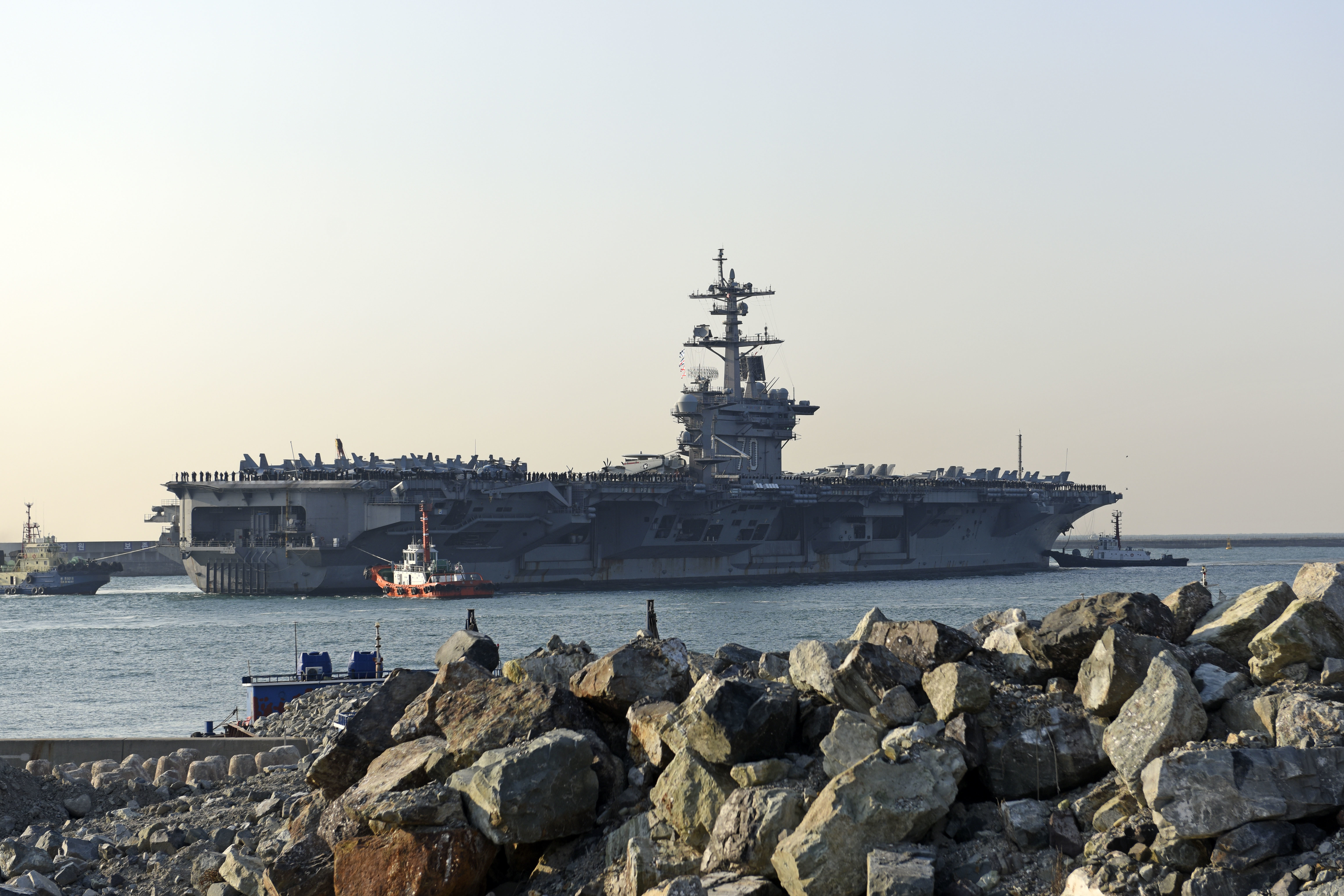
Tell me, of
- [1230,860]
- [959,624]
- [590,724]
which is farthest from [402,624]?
[1230,860]

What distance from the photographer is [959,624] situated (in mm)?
30531

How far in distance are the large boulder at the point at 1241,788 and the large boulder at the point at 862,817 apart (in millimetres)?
934

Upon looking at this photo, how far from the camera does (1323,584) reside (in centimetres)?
620

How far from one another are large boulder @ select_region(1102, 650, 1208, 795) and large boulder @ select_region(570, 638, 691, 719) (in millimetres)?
2435

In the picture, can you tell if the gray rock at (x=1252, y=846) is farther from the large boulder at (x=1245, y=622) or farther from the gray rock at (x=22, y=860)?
the gray rock at (x=22, y=860)

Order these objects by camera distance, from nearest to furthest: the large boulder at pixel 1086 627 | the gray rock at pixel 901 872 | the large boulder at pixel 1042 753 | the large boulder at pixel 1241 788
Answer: the large boulder at pixel 1241 788 < the gray rock at pixel 901 872 < the large boulder at pixel 1042 753 < the large boulder at pixel 1086 627

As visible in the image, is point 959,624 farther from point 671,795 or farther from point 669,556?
point 671,795

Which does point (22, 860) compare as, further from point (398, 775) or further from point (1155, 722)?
point (1155, 722)

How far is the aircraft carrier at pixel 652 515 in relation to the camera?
46594mm

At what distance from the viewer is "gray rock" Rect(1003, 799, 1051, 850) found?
17.2ft

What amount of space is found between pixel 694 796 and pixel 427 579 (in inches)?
1521

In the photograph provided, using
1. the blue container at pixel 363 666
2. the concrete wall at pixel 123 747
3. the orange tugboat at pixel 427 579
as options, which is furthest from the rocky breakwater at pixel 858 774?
the orange tugboat at pixel 427 579

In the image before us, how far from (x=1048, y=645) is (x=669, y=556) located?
45.3 meters

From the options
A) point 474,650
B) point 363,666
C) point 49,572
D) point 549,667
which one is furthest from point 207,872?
point 49,572
